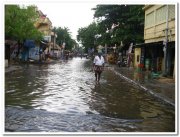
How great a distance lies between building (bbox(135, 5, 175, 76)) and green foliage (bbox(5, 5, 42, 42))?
11.3m

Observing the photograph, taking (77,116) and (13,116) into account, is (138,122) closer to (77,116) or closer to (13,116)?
(77,116)

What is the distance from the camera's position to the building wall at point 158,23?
2628cm

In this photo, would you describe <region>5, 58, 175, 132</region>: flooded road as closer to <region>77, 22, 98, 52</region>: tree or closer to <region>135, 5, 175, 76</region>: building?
<region>135, 5, 175, 76</region>: building

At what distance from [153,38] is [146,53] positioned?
4122 mm

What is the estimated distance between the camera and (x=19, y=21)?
35812mm

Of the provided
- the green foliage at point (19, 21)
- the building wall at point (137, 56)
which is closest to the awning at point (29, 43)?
the green foliage at point (19, 21)

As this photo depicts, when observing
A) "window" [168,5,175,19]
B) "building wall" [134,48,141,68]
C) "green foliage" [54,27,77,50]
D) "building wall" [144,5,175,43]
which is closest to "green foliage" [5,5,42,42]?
"building wall" [134,48,141,68]

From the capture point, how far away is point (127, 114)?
10.5 metres

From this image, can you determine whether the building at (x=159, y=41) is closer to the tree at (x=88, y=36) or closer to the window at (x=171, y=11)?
A: the window at (x=171, y=11)

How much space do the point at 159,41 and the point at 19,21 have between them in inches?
550

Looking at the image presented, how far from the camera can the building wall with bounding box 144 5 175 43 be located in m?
26.3

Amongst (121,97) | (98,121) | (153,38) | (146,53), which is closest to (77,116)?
(98,121)

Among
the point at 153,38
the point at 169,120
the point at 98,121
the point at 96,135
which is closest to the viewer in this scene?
the point at 96,135

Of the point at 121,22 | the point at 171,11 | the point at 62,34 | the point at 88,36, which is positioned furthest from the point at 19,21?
the point at 62,34
